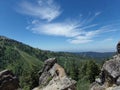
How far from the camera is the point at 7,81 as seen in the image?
120ft

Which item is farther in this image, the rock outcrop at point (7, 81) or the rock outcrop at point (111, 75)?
the rock outcrop at point (111, 75)

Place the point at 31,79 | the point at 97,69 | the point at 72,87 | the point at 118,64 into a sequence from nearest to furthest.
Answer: the point at 72,87, the point at 118,64, the point at 31,79, the point at 97,69

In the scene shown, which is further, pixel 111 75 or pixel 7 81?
pixel 111 75

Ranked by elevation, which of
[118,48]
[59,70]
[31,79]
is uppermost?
[118,48]

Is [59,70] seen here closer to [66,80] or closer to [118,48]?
[66,80]

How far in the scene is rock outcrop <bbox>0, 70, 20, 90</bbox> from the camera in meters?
36.2

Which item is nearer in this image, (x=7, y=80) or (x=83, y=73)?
(x=7, y=80)

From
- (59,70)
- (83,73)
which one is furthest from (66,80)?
(83,73)

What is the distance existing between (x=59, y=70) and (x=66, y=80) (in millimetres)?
6834

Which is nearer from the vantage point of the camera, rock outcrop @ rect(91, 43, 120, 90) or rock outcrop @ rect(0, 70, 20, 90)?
rock outcrop @ rect(0, 70, 20, 90)

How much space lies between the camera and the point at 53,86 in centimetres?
3300

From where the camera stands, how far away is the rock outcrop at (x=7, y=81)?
36.2 metres

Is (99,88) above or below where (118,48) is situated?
below

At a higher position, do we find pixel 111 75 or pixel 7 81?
pixel 111 75
